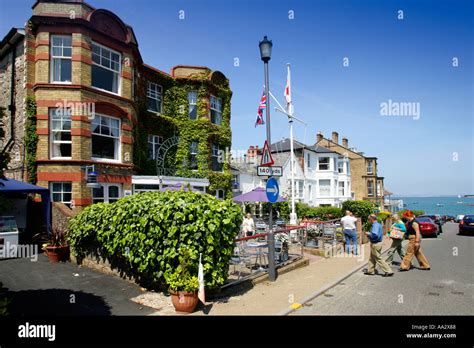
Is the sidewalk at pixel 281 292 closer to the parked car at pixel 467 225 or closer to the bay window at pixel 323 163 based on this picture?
the parked car at pixel 467 225

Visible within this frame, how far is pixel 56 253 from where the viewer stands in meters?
10.1

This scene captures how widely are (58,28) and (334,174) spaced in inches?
1293

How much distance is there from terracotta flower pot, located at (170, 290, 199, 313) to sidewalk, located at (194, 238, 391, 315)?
0.20m

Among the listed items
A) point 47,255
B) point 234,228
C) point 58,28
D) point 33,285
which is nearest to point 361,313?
point 234,228

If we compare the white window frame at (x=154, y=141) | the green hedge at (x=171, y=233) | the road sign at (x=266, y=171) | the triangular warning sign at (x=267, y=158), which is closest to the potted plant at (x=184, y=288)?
the green hedge at (x=171, y=233)

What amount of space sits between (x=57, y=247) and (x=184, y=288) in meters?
6.24

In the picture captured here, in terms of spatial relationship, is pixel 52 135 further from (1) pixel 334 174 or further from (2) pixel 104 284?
(1) pixel 334 174

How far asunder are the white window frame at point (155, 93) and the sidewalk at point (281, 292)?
1439 centimetres

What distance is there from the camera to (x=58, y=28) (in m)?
13.9

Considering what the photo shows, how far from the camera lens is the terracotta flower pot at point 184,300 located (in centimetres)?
615

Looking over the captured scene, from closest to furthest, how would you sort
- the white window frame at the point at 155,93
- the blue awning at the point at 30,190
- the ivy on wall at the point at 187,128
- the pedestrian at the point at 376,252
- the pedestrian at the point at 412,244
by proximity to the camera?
the pedestrian at the point at 376,252 < the pedestrian at the point at 412,244 < the blue awning at the point at 30,190 < the white window frame at the point at 155,93 < the ivy on wall at the point at 187,128

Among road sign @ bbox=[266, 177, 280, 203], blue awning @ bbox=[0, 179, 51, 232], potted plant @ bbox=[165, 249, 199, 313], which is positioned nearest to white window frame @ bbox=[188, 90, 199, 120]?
blue awning @ bbox=[0, 179, 51, 232]

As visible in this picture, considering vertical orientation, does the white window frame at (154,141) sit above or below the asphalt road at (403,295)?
above

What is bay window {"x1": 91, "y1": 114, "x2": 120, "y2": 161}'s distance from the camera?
48.0 ft
